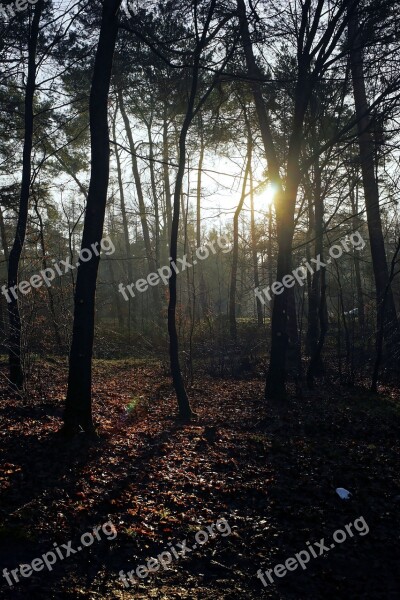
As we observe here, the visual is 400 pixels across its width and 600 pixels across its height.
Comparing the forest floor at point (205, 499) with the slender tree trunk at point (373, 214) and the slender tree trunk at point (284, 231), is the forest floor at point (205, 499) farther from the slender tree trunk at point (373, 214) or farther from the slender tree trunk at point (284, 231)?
the slender tree trunk at point (373, 214)

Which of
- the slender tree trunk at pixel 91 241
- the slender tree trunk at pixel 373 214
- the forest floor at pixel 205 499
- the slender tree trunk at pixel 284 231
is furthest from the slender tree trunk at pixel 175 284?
the slender tree trunk at pixel 373 214

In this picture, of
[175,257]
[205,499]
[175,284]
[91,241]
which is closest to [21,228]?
[175,257]

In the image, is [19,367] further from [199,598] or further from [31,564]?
[199,598]

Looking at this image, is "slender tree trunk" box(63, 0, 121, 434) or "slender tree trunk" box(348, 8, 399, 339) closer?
"slender tree trunk" box(63, 0, 121, 434)

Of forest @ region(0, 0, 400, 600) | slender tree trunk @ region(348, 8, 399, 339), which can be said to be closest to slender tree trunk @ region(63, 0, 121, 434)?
forest @ region(0, 0, 400, 600)

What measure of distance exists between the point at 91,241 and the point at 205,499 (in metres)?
4.14

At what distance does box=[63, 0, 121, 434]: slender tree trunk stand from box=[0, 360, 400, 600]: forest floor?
61 centimetres

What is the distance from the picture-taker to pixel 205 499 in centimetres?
546

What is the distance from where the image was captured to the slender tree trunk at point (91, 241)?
7.03m

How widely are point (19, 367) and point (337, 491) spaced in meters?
7.28

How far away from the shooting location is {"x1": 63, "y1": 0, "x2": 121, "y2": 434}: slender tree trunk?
277 inches

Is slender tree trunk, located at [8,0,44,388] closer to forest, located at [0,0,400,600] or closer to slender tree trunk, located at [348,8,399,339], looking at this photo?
forest, located at [0,0,400,600]

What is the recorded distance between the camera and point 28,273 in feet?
36.9

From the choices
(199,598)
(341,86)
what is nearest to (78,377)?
(199,598)
